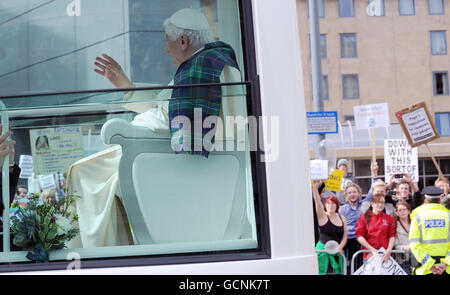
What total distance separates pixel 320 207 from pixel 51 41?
20.2 ft

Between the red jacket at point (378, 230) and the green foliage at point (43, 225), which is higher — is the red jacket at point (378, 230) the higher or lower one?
the lower one

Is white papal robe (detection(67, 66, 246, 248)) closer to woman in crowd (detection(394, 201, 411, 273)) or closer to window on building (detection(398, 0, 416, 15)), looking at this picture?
woman in crowd (detection(394, 201, 411, 273))

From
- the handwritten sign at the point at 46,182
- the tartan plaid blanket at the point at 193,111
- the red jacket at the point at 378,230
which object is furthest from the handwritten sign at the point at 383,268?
the handwritten sign at the point at 46,182

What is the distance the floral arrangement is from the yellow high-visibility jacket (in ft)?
18.2

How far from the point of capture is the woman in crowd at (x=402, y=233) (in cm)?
873

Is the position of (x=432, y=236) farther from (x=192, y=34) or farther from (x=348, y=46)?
(x=348, y=46)

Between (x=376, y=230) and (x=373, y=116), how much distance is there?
5.56 metres

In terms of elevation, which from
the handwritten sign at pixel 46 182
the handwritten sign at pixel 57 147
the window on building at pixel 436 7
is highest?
the window on building at pixel 436 7

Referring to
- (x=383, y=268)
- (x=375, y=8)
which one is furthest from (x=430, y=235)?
(x=375, y=8)

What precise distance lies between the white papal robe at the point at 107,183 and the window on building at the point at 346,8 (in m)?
29.0

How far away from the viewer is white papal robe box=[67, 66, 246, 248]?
287 cm

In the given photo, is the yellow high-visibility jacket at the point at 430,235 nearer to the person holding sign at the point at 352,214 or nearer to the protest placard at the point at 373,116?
the person holding sign at the point at 352,214

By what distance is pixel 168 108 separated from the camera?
2.88 metres

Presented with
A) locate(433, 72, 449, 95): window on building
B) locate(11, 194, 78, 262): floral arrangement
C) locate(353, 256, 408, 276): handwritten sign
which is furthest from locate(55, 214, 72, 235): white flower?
locate(433, 72, 449, 95): window on building
